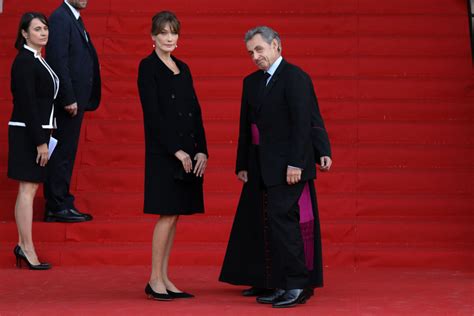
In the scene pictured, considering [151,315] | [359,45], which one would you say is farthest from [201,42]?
[151,315]

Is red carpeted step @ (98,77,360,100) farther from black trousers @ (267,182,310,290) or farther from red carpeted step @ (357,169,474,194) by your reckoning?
black trousers @ (267,182,310,290)

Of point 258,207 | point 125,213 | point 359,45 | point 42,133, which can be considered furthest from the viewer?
point 359,45

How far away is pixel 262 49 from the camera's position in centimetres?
568

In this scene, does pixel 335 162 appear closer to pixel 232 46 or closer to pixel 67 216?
pixel 232 46

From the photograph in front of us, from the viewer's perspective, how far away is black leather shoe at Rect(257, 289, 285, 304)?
5.69 m

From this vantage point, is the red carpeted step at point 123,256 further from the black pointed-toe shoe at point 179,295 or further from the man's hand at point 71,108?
the black pointed-toe shoe at point 179,295

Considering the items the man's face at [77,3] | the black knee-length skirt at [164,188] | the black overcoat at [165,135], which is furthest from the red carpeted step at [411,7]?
the black knee-length skirt at [164,188]

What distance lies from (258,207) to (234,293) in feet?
1.54

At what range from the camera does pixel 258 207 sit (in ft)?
19.5

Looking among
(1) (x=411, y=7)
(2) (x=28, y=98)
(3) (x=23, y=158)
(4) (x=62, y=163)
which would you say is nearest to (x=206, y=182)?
(4) (x=62, y=163)

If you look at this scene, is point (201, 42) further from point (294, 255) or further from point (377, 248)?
point (294, 255)

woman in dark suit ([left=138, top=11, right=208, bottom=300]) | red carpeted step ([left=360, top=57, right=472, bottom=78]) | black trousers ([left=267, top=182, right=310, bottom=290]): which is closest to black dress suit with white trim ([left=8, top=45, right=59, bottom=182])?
woman in dark suit ([left=138, top=11, right=208, bottom=300])

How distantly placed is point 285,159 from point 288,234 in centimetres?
35

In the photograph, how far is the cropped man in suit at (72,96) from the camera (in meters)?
7.16
